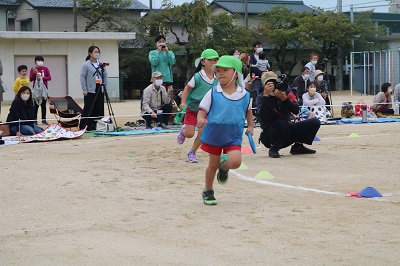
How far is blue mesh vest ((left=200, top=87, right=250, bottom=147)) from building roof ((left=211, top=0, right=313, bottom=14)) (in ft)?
154

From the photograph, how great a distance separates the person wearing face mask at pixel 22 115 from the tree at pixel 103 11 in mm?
31754

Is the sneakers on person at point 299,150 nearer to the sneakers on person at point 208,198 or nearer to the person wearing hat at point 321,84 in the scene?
the sneakers on person at point 208,198

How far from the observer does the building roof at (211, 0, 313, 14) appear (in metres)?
54.4

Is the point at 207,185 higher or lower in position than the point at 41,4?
lower

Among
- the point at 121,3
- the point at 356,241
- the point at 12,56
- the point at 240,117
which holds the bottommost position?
the point at 356,241

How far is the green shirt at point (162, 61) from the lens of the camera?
17.3 metres

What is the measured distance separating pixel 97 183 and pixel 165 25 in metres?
36.2

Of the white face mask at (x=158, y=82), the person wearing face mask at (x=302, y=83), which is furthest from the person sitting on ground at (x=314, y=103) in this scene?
the white face mask at (x=158, y=82)

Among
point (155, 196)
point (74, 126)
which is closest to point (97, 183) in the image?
point (155, 196)

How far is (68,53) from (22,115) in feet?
74.7

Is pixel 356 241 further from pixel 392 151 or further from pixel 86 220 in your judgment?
pixel 392 151

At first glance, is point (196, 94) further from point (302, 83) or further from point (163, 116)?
point (302, 83)

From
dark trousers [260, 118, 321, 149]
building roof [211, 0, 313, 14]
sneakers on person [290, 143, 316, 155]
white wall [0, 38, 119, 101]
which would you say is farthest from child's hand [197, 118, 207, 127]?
building roof [211, 0, 313, 14]

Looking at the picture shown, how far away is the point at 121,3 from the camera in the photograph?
153 ft
